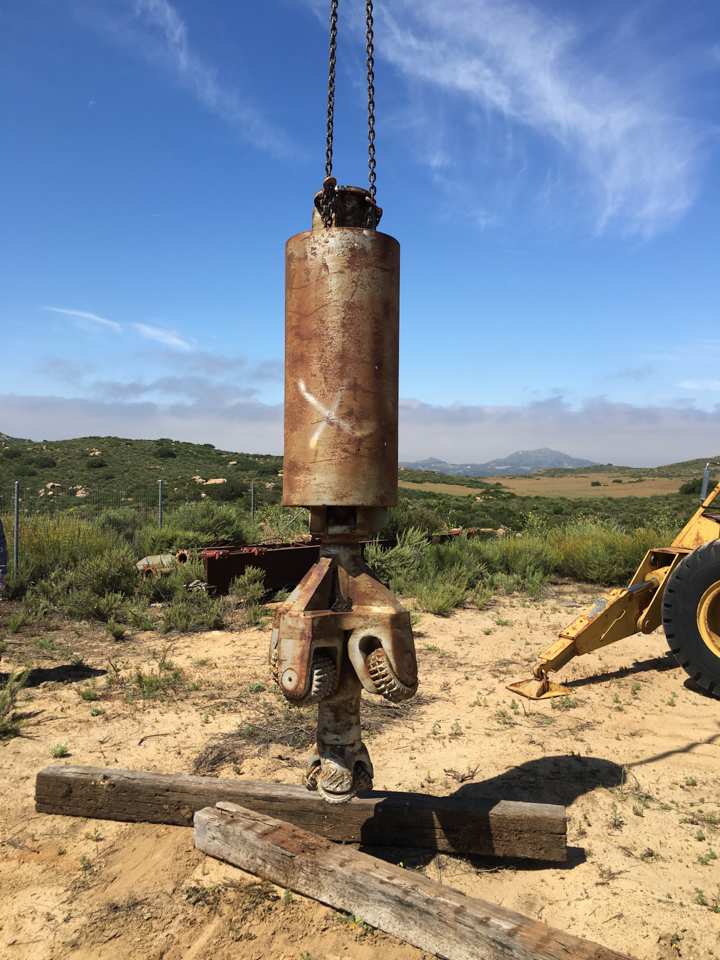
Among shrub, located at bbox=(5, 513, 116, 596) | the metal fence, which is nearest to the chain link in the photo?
shrub, located at bbox=(5, 513, 116, 596)

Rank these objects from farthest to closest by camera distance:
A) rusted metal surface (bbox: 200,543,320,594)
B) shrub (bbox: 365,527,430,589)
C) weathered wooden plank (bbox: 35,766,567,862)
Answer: shrub (bbox: 365,527,430,589), rusted metal surface (bbox: 200,543,320,594), weathered wooden plank (bbox: 35,766,567,862)

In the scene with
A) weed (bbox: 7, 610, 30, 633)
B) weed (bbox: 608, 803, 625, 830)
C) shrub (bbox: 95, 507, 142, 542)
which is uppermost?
shrub (bbox: 95, 507, 142, 542)

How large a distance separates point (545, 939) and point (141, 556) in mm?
10663

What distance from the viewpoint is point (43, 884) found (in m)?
3.25

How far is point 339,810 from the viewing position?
3.51 metres

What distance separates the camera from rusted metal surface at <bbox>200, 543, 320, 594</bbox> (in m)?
9.36

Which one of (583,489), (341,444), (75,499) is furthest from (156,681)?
(583,489)

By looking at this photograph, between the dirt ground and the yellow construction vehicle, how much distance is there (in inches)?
12.8

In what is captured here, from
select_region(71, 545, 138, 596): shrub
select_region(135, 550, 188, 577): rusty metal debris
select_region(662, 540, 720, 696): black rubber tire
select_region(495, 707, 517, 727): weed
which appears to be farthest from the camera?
select_region(135, 550, 188, 577): rusty metal debris

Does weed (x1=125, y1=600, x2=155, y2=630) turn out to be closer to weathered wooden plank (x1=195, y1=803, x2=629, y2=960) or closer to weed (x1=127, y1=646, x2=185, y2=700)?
weed (x1=127, y1=646, x2=185, y2=700)

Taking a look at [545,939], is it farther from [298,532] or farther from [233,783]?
[298,532]

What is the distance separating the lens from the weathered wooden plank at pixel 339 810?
11.0 feet

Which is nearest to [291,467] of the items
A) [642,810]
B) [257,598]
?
[642,810]

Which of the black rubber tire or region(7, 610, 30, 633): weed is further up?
the black rubber tire
